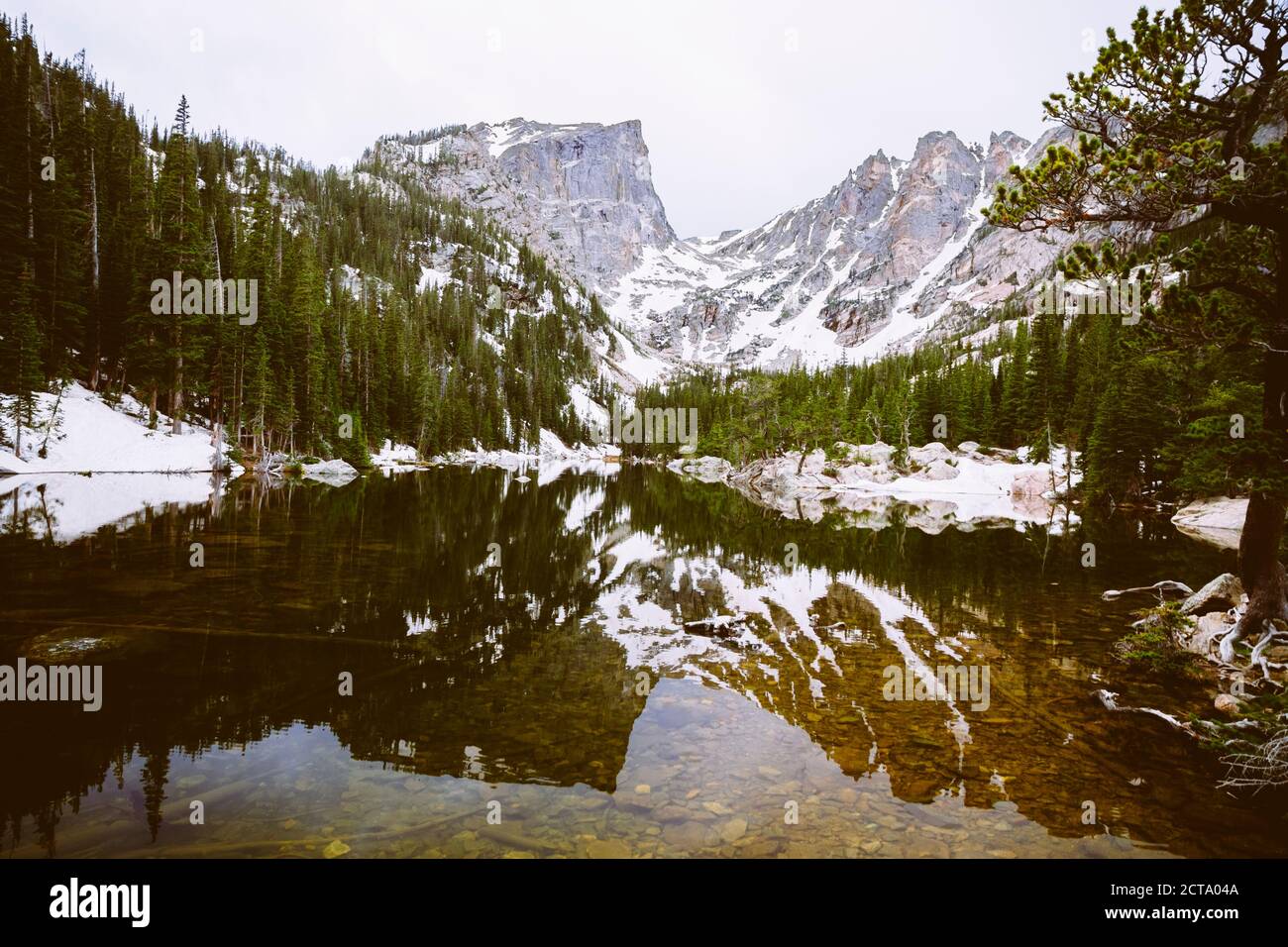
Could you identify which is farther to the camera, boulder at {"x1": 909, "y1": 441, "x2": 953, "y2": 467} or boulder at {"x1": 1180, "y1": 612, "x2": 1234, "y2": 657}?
boulder at {"x1": 909, "y1": 441, "x2": 953, "y2": 467}

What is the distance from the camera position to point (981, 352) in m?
126

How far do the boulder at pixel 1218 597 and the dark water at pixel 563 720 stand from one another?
1691 millimetres

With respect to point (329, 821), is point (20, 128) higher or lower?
higher

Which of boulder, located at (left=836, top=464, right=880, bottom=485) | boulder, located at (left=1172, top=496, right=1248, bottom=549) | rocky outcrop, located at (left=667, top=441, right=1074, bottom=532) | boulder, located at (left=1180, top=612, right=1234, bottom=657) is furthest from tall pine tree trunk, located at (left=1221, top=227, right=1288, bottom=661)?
boulder, located at (left=836, top=464, right=880, bottom=485)

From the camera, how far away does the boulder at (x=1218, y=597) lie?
12.1 m

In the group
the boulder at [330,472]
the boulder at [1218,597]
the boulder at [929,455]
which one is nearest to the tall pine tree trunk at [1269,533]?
the boulder at [1218,597]

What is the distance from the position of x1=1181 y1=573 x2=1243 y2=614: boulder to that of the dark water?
169cm

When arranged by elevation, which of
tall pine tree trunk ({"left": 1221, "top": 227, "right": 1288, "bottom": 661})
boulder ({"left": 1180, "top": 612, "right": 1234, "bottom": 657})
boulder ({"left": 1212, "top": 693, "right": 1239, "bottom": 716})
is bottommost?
boulder ({"left": 1212, "top": 693, "right": 1239, "bottom": 716})

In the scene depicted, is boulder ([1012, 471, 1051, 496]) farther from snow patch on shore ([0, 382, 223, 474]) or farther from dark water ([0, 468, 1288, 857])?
snow patch on shore ([0, 382, 223, 474])

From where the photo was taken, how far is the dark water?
577cm

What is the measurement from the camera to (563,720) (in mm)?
8438
